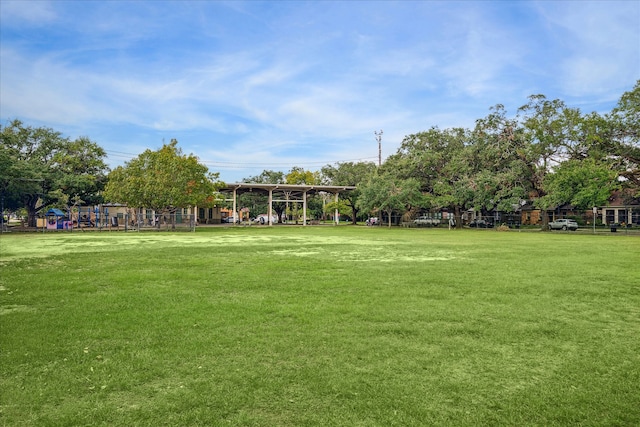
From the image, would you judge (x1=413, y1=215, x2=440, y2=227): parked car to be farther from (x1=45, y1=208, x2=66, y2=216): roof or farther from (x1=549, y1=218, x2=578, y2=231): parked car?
(x1=45, y1=208, x2=66, y2=216): roof

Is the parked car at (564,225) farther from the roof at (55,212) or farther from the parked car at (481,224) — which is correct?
the roof at (55,212)

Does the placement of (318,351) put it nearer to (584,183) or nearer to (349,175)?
(584,183)

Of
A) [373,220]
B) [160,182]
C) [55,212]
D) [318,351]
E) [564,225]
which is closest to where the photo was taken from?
[318,351]

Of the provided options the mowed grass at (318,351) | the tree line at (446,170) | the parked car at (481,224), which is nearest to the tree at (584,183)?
the tree line at (446,170)

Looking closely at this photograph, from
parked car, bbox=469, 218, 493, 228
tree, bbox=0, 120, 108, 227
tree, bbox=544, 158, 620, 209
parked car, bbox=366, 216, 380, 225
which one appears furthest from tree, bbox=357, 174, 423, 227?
tree, bbox=0, 120, 108, 227

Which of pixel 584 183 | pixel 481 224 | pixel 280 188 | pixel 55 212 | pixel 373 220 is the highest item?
pixel 280 188

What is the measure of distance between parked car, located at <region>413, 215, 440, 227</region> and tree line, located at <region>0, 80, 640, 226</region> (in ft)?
10.8

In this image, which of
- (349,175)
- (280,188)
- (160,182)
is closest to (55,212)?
(160,182)

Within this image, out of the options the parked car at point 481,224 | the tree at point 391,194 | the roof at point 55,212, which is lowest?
the parked car at point 481,224

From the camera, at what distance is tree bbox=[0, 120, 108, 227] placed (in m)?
38.4

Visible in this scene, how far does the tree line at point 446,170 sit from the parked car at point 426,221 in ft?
10.8

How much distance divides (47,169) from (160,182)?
40.7ft

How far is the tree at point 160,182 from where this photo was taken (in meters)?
36.9

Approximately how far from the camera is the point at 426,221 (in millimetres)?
56562
